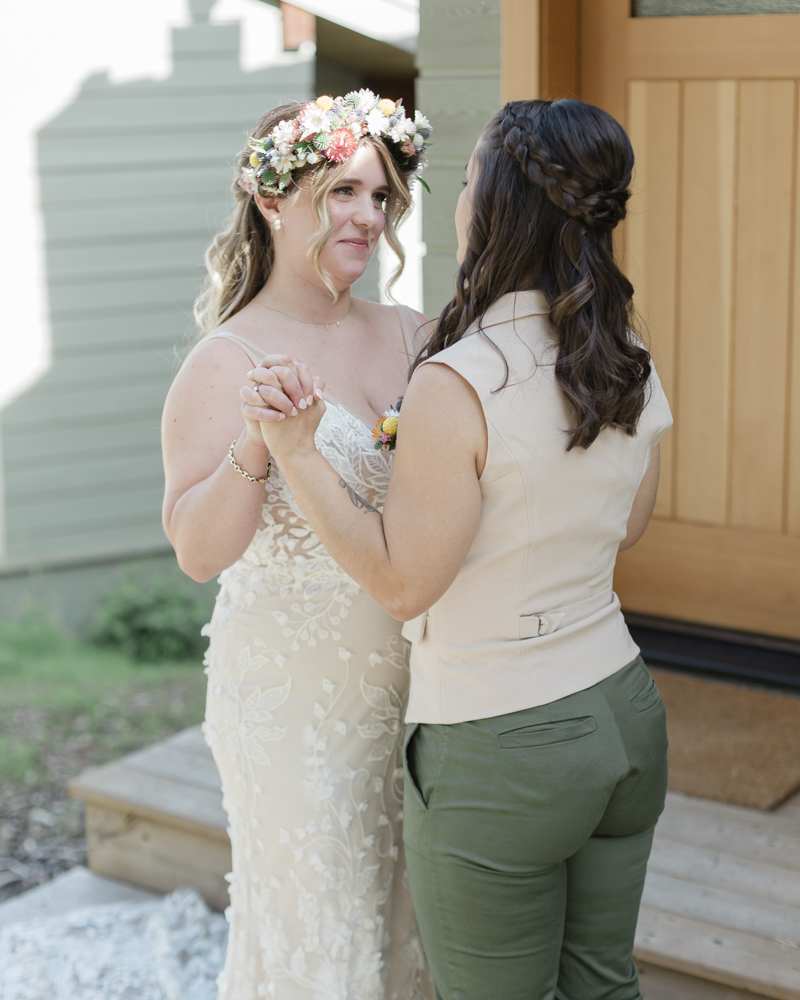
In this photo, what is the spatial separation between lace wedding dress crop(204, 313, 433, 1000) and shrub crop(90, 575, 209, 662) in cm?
403

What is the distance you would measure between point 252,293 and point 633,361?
915mm

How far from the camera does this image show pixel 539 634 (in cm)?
150

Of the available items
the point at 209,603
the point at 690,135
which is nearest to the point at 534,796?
the point at 690,135

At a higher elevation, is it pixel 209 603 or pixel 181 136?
pixel 181 136

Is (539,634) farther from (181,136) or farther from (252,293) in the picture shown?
(181,136)

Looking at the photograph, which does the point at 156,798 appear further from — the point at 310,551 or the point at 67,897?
the point at 310,551

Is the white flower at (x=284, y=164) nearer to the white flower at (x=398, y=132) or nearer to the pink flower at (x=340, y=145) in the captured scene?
the pink flower at (x=340, y=145)

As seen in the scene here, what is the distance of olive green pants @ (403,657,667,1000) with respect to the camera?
1.48 m

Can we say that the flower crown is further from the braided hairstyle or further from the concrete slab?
the concrete slab

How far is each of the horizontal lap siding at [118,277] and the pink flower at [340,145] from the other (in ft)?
14.2

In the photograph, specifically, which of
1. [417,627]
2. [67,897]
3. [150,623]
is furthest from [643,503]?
[150,623]

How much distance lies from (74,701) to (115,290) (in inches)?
92.2

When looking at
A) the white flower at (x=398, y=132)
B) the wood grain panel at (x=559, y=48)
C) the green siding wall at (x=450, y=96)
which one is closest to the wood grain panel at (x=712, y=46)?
the wood grain panel at (x=559, y=48)

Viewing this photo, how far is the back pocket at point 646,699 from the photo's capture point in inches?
62.4
